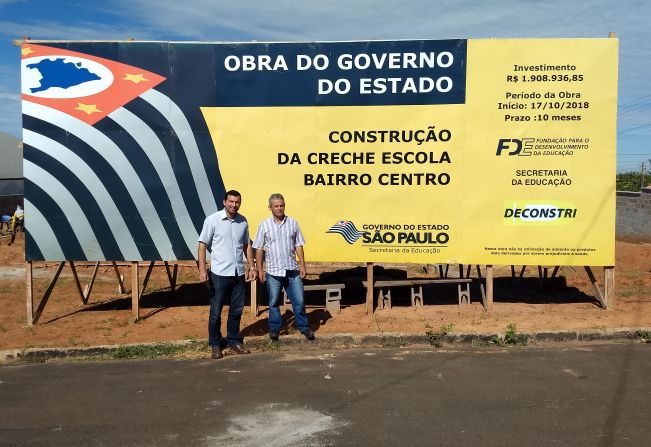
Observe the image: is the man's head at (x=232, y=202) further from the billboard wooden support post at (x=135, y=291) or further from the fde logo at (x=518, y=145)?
the fde logo at (x=518, y=145)

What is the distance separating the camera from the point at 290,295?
25.3ft

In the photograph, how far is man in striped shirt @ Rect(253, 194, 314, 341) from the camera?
7551mm

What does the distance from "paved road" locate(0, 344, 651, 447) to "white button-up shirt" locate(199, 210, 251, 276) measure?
3.44ft

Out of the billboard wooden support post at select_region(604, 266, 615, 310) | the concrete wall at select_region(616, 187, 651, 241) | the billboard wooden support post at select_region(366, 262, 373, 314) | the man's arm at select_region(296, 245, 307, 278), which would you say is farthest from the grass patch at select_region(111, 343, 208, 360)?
the concrete wall at select_region(616, 187, 651, 241)

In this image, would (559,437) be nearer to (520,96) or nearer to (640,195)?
(520,96)

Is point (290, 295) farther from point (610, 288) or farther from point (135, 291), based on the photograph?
point (610, 288)

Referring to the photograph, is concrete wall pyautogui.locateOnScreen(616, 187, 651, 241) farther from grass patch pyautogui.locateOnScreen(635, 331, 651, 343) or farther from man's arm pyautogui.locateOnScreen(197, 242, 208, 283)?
man's arm pyautogui.locateOnScreen(197, 242, 208, 283)

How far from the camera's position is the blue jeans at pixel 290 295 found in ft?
24.8

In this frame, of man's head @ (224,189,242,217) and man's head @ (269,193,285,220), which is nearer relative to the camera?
man's head @ (224,189,242,217)

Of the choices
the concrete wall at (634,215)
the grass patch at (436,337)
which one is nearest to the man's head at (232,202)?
the grass patch at (436,337)

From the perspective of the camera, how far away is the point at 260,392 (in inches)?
→ 229

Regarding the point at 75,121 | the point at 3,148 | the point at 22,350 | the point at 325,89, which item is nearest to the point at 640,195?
the point at 325,89

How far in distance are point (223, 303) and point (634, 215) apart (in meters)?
18.8

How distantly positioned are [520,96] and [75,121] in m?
6.61
